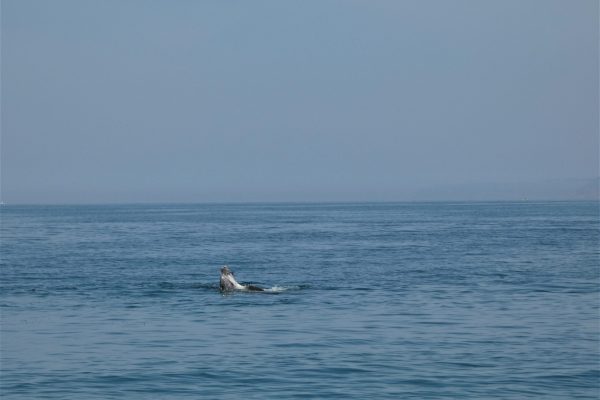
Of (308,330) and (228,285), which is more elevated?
(228,285)

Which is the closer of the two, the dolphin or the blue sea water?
the blue sea water

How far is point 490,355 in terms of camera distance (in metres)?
19.7

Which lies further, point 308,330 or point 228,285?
point 228,285

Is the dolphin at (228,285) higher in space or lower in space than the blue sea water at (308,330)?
higher

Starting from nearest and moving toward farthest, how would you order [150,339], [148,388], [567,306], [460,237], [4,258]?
[148,388] < [150,339] < [567,306] < [4,258] < [460,237]

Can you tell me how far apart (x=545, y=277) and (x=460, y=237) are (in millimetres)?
31956

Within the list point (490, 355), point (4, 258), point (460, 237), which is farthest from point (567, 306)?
point (460, 237)

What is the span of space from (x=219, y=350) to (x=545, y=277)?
18.1m

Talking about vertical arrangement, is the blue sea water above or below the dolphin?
below

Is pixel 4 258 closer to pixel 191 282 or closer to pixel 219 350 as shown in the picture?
pixel 191 282

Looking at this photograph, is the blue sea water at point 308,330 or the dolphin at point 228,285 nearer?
the blue sea water at point 308,330

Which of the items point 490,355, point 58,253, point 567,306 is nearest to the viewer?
point 490,355

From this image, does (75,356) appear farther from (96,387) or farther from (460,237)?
(460,237)

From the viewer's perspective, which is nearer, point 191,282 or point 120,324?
point 120,324
